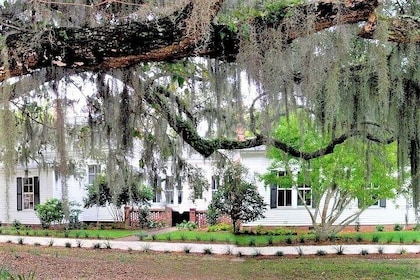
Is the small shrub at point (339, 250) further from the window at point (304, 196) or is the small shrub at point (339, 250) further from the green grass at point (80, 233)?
the green grass at point (80, 233)

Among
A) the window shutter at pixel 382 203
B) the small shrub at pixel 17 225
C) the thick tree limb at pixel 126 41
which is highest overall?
the thick tree limb at pixel 126 41

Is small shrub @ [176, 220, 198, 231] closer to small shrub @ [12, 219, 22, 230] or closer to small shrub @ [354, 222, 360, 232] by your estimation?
small shrub @ [12, 219, 22, 230]

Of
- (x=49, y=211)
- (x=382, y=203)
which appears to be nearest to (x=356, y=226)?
(x=382, y=203)

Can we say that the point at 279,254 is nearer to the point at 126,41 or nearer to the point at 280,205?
the point at 280,205

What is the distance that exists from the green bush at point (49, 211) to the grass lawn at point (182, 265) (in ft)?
1.22

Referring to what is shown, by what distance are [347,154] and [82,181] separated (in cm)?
291

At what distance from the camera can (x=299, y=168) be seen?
5395mm

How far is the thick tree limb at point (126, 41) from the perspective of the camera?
5.38 feet

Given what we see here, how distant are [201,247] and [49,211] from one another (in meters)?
1.80

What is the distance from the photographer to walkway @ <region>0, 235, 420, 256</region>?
216 inches

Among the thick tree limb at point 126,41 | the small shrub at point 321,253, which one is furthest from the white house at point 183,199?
the thick tree limb at point 126,41

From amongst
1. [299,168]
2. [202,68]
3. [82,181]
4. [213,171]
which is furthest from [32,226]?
[202,68]

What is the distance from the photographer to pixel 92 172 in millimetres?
4875

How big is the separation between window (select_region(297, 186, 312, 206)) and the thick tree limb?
3806mm
